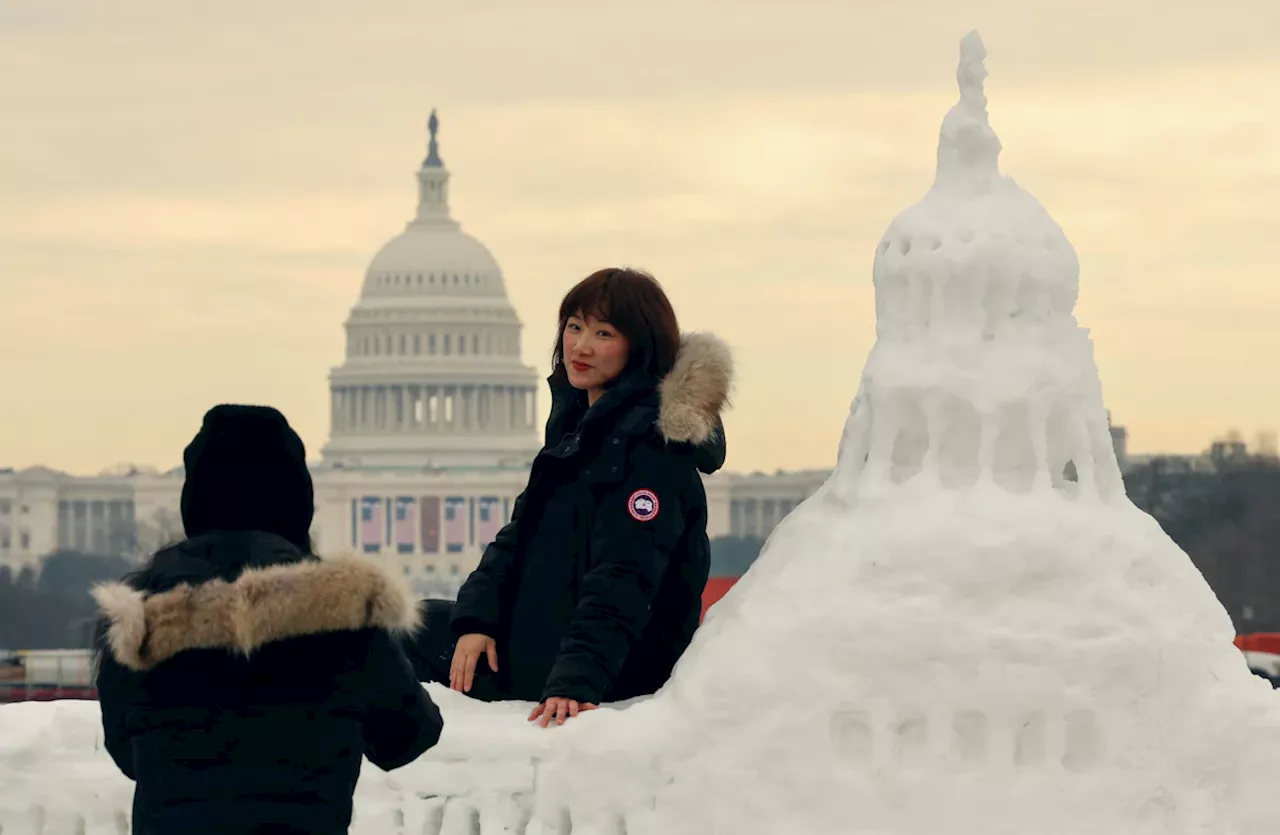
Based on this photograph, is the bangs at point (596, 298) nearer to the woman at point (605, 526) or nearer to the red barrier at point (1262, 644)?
the woman at point (605, 526)

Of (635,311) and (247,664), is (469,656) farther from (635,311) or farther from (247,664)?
(247,664)

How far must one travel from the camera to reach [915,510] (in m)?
11.1

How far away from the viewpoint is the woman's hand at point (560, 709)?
11.0 m

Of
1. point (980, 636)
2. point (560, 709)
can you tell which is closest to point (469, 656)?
point (560, 709)

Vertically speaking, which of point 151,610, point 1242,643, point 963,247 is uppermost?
point 963,247

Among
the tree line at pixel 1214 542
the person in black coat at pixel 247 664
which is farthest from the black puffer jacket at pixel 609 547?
the tree line at pixel 1214 542

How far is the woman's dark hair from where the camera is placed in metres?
11.4

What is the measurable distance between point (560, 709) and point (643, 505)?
68 centimetres

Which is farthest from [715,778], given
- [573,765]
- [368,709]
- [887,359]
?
[368,709]

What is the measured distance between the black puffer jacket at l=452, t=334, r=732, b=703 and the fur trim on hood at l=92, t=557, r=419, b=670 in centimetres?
240

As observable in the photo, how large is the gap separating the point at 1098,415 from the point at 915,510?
699 mm

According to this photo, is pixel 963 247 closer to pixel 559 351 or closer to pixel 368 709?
pixel 559 351

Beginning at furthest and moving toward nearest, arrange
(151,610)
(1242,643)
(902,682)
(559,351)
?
(1242,643)
(559,351)
(902,682)
(151,610)

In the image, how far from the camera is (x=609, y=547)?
432 inches
